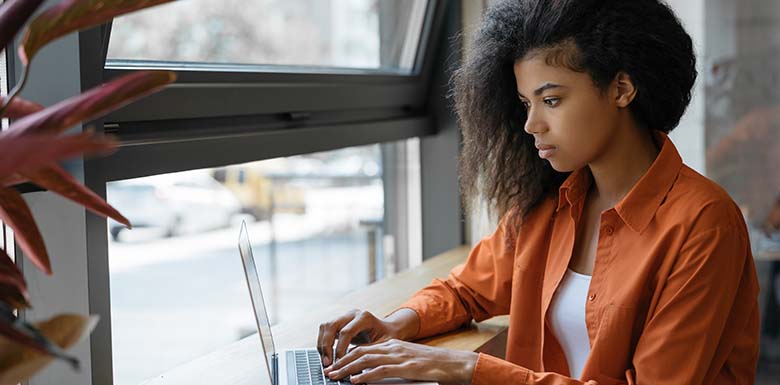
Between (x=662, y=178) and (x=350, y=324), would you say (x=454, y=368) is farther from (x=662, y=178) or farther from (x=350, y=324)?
(x=662, y=178)

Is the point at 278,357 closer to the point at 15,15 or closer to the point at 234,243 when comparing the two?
the point at 15,15

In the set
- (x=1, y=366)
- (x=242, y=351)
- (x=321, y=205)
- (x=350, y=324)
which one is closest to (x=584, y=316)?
(x=350, y=324)

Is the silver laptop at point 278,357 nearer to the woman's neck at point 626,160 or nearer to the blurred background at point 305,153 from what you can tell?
the blurred background at point 305,153

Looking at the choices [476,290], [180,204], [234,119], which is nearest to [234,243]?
[180,204]

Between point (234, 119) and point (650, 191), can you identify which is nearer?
point (650, 191)

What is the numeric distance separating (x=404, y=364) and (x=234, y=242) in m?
1.98

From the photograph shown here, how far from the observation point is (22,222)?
90cm

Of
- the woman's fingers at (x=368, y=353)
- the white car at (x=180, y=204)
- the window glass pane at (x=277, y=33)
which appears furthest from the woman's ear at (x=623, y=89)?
the white car at (x=180, y=204)

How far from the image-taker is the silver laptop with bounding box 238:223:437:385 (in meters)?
1.33

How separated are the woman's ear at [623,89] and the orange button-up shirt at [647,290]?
117mm

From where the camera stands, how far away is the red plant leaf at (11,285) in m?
0.86

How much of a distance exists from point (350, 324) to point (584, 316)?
44cm

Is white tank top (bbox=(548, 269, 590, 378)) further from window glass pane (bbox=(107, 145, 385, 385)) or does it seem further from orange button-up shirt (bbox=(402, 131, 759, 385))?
window glass pane (bbox=(107, 145, 385, 385))

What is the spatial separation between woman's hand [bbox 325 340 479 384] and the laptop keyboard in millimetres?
14
